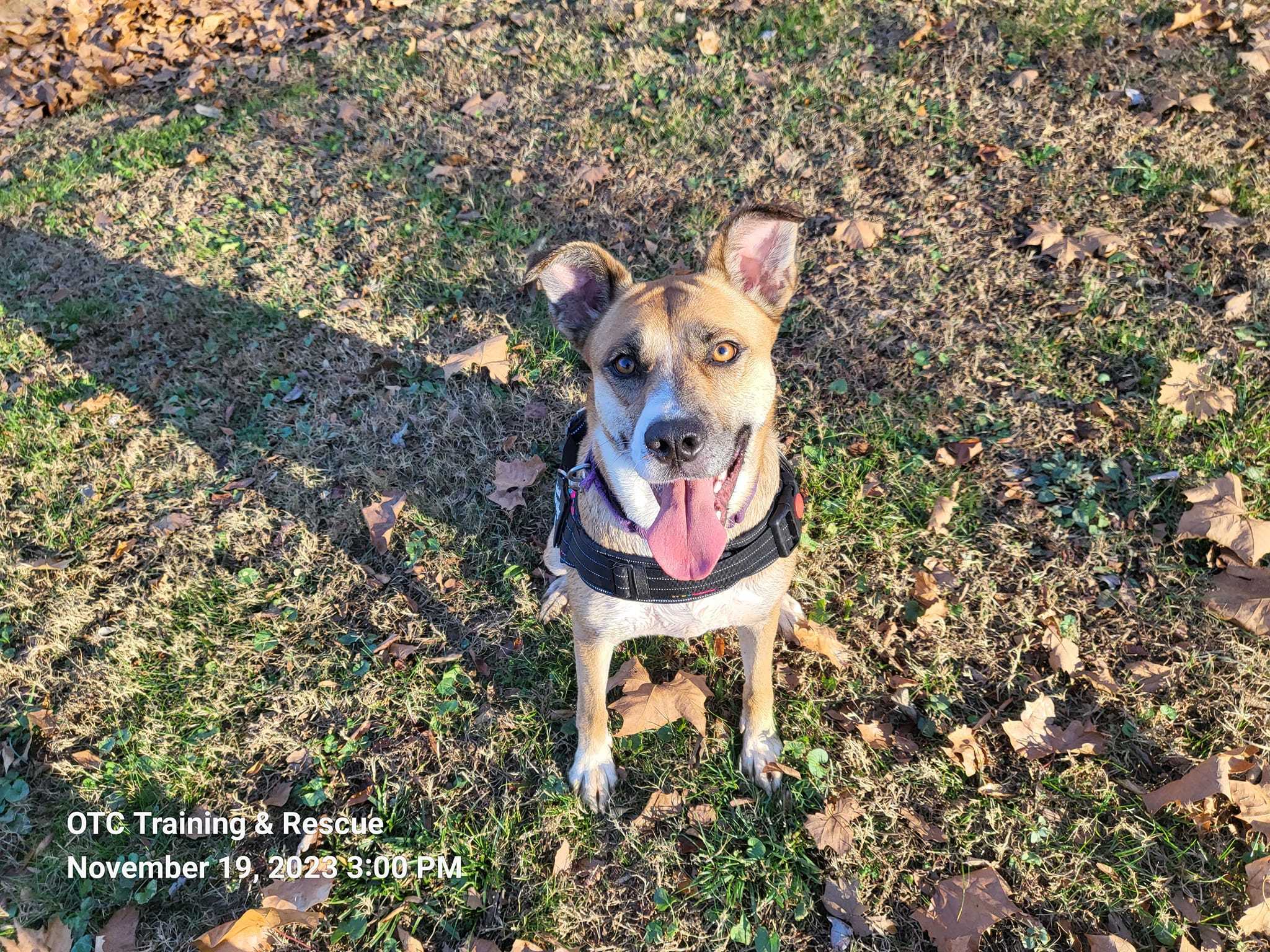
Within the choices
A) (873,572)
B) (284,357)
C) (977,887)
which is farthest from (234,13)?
(977,887)

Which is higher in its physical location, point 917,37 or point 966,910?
point 917,37

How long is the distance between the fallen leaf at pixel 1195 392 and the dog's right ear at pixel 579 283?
11.9ft

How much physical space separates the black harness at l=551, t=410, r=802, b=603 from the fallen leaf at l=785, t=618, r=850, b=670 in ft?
3.02

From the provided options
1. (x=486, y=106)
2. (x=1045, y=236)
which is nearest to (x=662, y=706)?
(x=1045, y=236)

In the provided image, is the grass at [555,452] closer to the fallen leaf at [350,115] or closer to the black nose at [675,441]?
the fallen leaf at [350,115]

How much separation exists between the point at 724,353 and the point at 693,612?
3.85 ft

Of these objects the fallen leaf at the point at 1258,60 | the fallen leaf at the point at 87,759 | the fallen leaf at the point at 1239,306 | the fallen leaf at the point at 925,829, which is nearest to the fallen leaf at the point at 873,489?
the fallen leaf at the point at 925,829

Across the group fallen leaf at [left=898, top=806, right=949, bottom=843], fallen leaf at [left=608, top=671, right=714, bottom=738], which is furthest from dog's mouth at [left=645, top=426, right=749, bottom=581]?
fallen leaf at [left=898, top=806, right=949, bottom=843]

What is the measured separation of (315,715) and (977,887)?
3.53 metres

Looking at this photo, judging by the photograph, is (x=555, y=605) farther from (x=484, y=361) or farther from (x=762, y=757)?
(x=484, y=361)

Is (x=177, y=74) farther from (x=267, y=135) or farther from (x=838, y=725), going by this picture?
(x=838, y=725)

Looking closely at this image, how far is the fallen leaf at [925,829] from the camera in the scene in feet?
11.0

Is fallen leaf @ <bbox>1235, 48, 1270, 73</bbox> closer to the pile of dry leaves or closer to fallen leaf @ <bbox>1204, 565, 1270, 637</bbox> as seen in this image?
fallen leaf @ <bbox>1204, 565, 1270, 637</bbox>

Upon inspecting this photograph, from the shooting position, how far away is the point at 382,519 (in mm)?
4758
